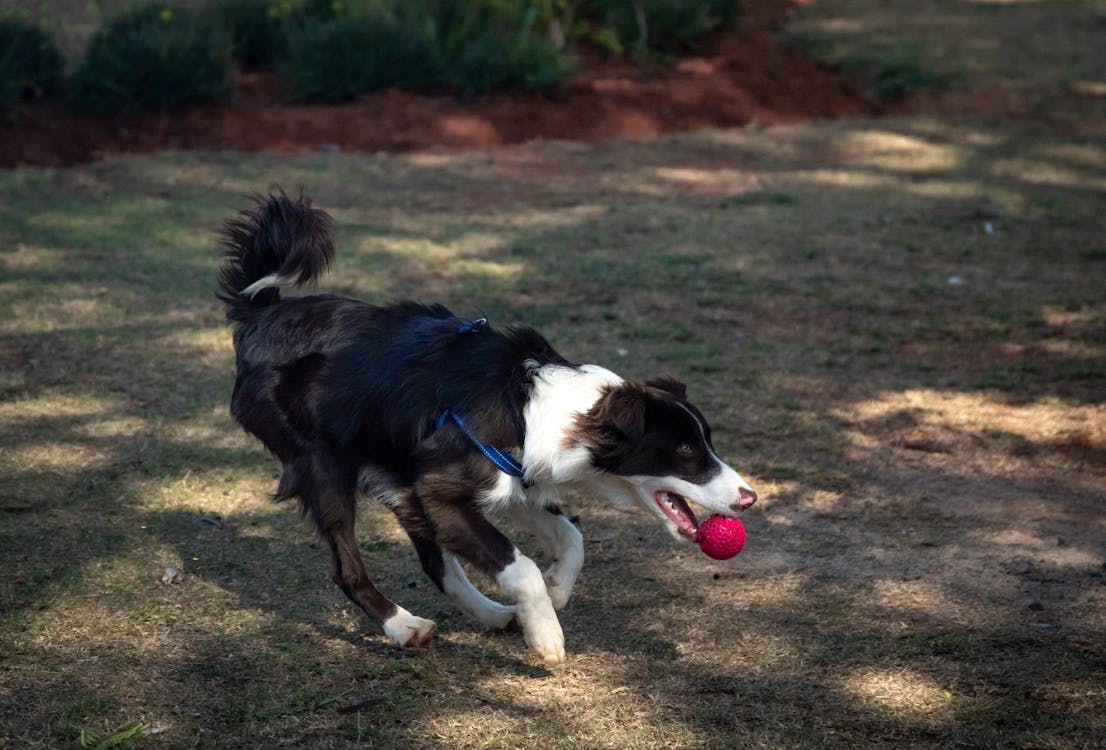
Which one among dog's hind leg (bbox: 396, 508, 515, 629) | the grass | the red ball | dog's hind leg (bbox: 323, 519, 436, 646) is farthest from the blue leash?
the grass

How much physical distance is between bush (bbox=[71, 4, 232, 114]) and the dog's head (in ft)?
32.3

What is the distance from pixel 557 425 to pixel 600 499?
1.66 m

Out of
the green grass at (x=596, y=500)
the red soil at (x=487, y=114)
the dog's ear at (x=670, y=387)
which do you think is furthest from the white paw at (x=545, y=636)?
the red soil at (x=487, y=114)

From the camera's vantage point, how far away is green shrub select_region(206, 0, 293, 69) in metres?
14.1

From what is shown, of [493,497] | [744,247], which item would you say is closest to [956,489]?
[493,497]

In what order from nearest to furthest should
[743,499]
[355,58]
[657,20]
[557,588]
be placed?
[743,499] < [557,588] < [355,58] < [657,20]

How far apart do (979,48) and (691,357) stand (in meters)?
10.6

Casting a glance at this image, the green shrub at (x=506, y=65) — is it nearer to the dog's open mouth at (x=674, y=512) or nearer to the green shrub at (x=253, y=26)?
the green shrub at (x=253, y=26)

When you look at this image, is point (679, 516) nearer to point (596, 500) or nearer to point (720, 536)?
point (720, 536)

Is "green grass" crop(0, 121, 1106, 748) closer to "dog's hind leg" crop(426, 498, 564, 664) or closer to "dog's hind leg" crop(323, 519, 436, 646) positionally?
"dog's hind leg" crop(323, 519, 436, 646)

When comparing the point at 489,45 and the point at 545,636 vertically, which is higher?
the point at 489,45

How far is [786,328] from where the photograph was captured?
328 inches

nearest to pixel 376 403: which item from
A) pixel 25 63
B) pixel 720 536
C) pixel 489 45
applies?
pixel 720 536

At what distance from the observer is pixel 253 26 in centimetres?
1423
